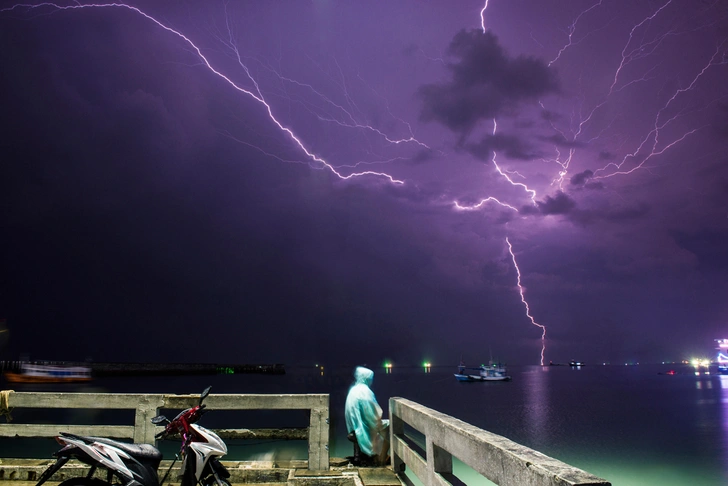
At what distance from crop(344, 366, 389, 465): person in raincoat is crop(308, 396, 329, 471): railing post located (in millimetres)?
837

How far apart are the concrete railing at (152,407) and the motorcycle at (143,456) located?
37 centimetres

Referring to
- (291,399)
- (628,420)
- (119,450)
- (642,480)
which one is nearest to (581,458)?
(642,480)

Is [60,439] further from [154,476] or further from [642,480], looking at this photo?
[642,480]

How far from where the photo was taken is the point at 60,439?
3836 millimetres

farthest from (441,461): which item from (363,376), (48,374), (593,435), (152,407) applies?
(48,374)

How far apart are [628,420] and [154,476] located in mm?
59057

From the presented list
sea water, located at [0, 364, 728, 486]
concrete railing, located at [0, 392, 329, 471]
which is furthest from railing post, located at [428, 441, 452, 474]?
sea water, located at [0, 364, 728, 486]

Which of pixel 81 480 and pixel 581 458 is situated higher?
pixel 81 480

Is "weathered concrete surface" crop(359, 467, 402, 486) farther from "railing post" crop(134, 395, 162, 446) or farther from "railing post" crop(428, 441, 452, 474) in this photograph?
"railing post" crop(134, 395, 162, 446)

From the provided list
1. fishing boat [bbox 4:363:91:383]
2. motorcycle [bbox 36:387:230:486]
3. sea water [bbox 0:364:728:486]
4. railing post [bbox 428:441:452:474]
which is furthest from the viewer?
fishing boat [bbox 4:363:91:383]

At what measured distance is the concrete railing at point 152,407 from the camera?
5.52 meters

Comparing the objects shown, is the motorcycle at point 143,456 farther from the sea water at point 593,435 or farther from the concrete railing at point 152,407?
the sea water at point 593,435

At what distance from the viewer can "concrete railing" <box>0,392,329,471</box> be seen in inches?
217

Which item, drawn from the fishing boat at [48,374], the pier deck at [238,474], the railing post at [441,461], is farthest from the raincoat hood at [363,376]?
the fishing boat at [48,374]
